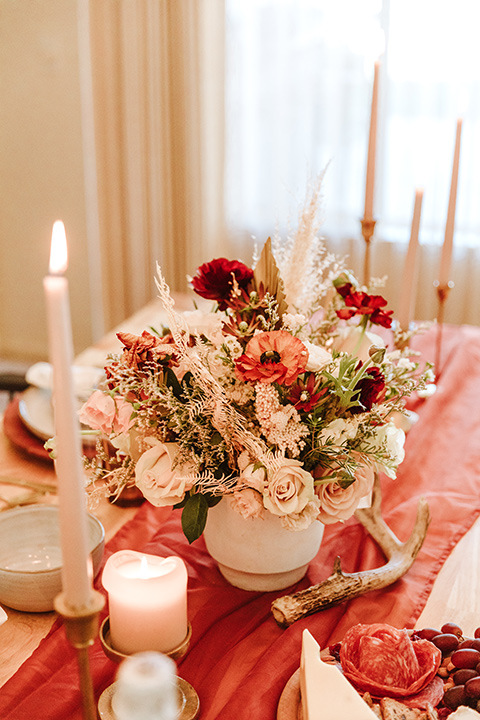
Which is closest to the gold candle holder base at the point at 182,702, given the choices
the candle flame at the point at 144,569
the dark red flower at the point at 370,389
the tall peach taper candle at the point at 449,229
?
the candle flame at the point at 144,569

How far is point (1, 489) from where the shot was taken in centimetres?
111

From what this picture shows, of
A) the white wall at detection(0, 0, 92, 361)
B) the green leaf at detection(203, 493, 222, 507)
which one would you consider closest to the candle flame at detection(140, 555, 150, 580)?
the green leaf at detection(203, 493, 222, 507)

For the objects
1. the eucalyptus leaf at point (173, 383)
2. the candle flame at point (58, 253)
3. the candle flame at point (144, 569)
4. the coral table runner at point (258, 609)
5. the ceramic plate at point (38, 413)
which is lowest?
the coral table runner at point (258, 609)

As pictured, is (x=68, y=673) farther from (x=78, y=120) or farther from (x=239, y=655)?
(x=78, y=120)

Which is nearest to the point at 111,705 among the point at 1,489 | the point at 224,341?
the point at 224,341

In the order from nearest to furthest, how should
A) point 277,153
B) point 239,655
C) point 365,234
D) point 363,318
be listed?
point 239,655
point 363,318
point 365,234
point 277,153

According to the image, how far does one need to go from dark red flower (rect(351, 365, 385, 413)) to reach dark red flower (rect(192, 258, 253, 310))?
0.20m

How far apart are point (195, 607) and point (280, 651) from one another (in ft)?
0.43

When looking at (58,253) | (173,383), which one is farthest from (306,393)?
(58,253)

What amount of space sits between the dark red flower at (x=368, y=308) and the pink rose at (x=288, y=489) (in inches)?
11.9

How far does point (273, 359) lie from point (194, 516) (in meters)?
0.19

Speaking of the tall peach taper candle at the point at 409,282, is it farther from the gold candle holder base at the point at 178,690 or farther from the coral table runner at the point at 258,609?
the gold candle holder base at the point at 178,690

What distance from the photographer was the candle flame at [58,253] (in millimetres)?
421

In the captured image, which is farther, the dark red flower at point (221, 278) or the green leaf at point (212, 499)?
the dark red flower at point (221, 278)
